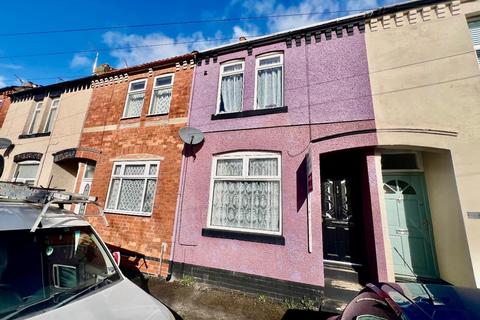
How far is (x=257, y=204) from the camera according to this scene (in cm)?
569

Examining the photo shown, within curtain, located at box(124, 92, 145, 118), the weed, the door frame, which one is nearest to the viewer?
the door frame

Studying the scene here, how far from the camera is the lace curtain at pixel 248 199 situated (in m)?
5.54

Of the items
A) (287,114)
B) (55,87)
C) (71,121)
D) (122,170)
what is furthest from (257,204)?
(55,87)

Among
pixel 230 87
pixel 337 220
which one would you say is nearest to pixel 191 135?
pixel 230 87

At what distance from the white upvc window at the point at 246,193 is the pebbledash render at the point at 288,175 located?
3cm

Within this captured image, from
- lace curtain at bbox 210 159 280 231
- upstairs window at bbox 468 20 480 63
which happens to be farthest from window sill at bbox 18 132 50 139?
upstairs window at bbox 468 20 480 63

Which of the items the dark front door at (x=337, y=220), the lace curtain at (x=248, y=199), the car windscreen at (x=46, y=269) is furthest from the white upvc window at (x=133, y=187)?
the dark front door at (x=337, y=220)

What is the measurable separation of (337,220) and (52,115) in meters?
12.2

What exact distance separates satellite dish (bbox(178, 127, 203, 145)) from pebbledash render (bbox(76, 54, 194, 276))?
539mm

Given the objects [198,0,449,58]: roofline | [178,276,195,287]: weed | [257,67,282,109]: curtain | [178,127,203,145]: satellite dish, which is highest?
[198,0,449,58]: roofline

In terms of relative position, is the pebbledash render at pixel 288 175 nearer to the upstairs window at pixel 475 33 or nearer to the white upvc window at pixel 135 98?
the upstairs window at pixel 475 33

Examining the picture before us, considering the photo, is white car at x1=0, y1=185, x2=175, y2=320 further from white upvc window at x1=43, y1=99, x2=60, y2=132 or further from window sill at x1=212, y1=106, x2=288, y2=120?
white upvc window at x1=43, y1=99, x2=60, y2=132

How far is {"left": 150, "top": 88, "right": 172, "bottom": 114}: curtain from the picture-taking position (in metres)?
7.79

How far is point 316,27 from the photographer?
6.21 m
